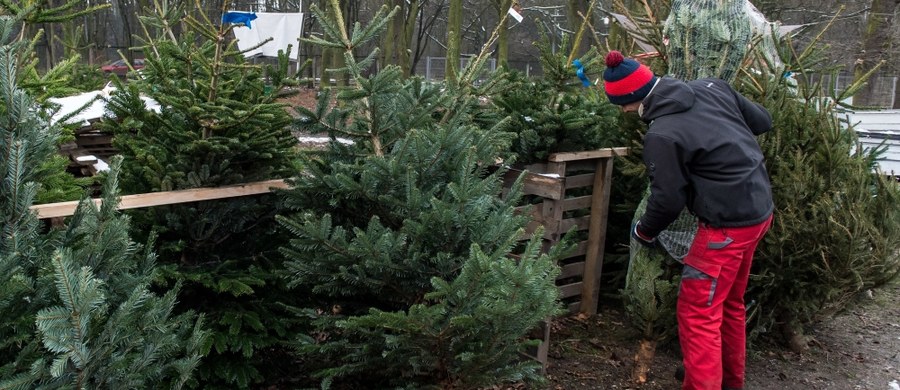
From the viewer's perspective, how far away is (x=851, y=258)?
4.31 m

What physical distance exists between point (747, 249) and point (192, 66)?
2.89 metres

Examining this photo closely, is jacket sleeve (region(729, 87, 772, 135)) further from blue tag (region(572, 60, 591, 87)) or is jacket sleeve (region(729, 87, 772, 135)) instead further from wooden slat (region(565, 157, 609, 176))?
wooden slat (region(565, 157, 609, 176))

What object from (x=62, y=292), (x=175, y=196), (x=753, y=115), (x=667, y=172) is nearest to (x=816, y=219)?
(x=753, y=115)

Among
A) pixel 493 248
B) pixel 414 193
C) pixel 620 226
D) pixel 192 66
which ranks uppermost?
pixel 192 66

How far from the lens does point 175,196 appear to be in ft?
11.2

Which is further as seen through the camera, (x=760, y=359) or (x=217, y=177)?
(x=760, y=359)

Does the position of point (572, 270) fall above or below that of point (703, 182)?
below

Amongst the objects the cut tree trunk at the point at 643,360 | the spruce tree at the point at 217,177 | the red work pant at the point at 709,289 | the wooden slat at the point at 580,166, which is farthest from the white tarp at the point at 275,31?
the red work pant at the point at 709,289

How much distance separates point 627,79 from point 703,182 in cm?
61

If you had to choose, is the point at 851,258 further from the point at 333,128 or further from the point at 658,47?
the point at 333,128

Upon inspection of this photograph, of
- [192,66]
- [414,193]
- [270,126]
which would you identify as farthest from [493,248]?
[192,66]

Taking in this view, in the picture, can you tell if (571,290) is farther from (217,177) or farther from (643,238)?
(217,177)

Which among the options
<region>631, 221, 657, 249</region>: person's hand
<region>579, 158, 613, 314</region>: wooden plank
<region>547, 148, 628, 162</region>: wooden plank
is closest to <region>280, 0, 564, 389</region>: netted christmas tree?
<region>631, 221, 657, 249</region>: person's hand

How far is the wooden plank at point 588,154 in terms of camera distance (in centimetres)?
498
